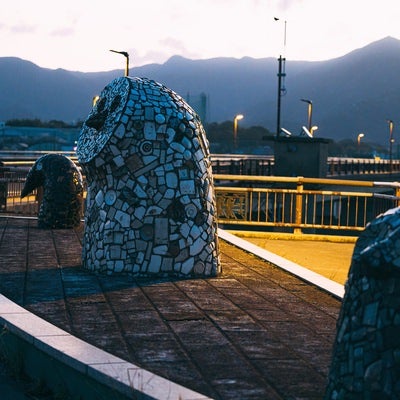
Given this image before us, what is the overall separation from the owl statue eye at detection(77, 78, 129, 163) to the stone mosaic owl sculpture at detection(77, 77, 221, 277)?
0.02 metres

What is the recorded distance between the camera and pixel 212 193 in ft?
31.1

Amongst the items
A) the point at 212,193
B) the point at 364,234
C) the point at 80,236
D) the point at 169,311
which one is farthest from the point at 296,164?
the point at 364,234

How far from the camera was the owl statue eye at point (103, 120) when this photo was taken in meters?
9.16

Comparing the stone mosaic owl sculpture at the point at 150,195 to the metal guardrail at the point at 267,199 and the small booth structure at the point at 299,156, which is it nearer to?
the metal guardrail at the point at 267,199

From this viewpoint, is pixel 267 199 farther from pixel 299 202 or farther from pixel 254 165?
pixel 254 165

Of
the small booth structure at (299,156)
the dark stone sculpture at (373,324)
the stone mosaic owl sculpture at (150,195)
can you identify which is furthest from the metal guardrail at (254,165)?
the dark stone sculpture at (373,324)

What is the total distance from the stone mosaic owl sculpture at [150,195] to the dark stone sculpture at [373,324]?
191 inches

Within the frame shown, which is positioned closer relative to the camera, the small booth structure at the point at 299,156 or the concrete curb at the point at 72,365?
the concrete curb at the point at 72,365

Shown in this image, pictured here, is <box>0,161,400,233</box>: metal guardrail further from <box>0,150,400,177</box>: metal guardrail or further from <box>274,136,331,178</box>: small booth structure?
<box>274,136,331,178</box>: small booth structure

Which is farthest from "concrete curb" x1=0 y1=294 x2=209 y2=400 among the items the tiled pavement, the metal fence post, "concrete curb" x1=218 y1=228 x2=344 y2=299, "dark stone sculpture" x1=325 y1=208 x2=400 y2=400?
the metal fence post

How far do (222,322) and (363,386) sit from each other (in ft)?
9.79

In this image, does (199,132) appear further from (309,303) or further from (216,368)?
(216,368)

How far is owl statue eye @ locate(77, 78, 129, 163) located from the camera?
361 inches

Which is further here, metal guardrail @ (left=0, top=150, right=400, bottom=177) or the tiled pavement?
metal guardrail @ (left=0, top=150, right=400, bottom=177)
